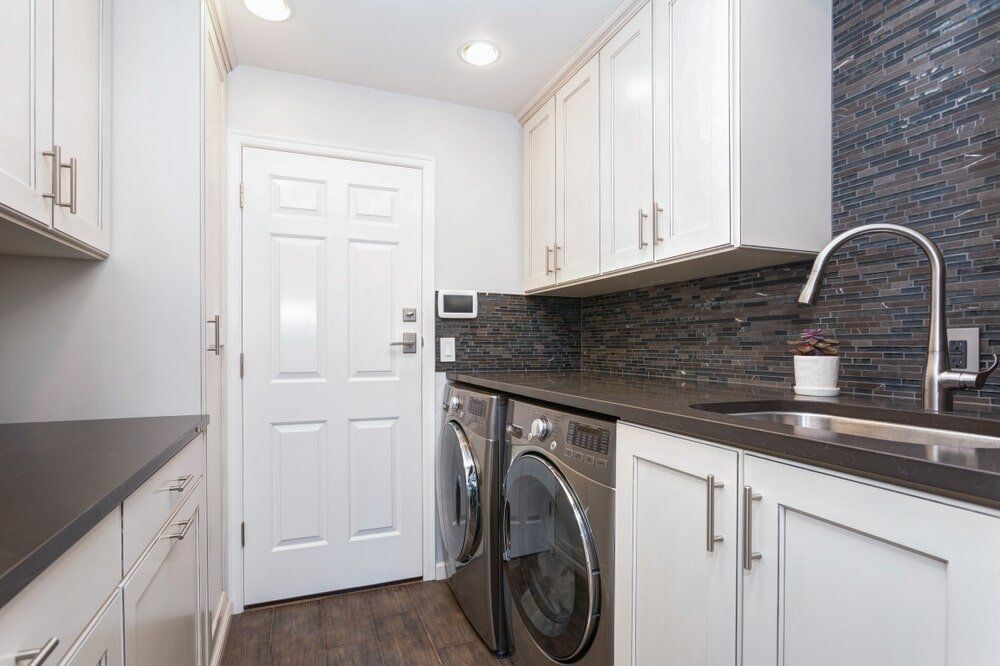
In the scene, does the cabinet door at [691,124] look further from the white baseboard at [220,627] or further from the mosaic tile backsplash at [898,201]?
the white baseboard at [220,627]

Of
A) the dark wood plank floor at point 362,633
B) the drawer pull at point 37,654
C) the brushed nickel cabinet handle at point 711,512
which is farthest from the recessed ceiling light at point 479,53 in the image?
the dark wood plank floor at point 362,633

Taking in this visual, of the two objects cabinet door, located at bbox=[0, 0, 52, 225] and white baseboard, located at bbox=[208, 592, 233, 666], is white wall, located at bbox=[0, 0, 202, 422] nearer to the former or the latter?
cabinet door, located at bbox=[0, 0, 52, 225]

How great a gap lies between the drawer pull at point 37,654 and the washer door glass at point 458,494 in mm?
1367

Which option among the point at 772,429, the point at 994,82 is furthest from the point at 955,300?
the point at 772,429

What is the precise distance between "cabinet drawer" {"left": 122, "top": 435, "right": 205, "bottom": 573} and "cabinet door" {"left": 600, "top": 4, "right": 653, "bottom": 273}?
1490mm

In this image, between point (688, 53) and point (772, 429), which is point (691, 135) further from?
point (772, 429)

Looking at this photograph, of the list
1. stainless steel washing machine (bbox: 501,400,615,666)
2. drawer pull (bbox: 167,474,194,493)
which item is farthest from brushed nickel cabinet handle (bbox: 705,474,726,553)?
drawer pull (bbox: 167,474,194,493)

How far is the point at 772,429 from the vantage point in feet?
2.79

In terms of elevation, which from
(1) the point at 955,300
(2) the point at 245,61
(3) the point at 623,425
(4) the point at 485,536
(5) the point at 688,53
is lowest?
(4) the point at 485,536

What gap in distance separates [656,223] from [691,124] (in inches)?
12.3

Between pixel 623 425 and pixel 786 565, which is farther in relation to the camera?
pixel 623 425

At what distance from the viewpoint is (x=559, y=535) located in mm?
1395

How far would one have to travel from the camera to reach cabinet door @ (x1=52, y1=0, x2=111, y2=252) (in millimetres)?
1191

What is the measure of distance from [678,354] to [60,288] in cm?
209
